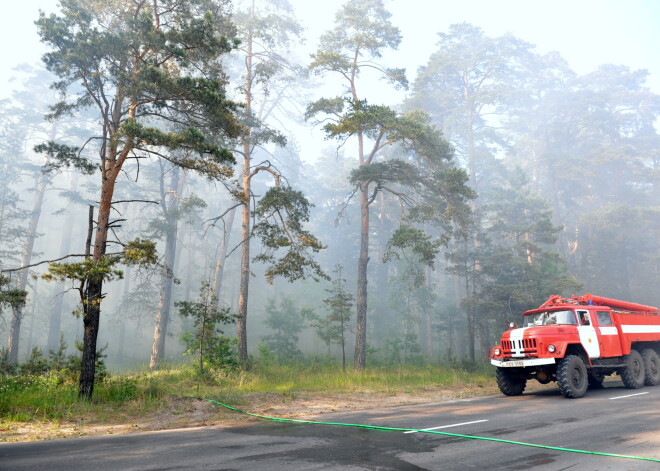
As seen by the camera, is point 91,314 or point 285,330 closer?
point 91,314

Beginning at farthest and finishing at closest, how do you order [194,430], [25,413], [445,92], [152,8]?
1. [445,92]
2. [152,8]
3. [25,413]
4. [194,430]

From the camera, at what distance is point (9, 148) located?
36406 mm

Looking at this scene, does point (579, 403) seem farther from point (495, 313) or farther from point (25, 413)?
point (495, 313)

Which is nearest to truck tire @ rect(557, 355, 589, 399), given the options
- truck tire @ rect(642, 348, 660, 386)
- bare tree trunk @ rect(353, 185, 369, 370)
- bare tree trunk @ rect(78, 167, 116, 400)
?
truck tire @ rect(642, 348, 660, 386)

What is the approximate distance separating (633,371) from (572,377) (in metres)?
3.84

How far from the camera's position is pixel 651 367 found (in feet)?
46.5

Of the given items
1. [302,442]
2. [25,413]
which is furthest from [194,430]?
[25,413]

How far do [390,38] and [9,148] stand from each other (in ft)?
114

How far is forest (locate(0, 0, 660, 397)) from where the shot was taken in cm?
1191

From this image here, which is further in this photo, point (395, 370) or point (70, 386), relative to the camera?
point (395, 370)

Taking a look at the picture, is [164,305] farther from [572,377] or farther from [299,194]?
[572,377]

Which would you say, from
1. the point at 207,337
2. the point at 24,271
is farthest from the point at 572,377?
the point at 24,271

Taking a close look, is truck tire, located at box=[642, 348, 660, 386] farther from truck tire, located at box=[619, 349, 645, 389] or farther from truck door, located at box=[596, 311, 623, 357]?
truck door, located at box=[596, 311, 623, 357]

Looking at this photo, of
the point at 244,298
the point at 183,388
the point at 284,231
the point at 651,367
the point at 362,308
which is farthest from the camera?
the point at 362,308
